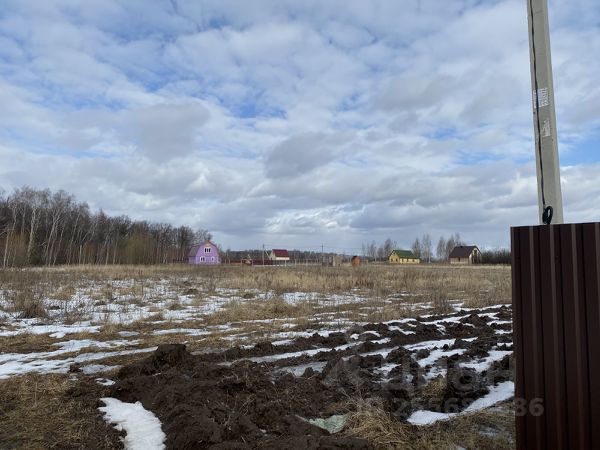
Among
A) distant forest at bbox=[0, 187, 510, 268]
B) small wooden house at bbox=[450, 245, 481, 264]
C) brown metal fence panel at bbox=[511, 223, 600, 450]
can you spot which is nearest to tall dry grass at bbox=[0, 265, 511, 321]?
brown metal fence panel at bbox=[511, 223, 600, 450]

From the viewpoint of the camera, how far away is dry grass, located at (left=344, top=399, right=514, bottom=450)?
358 centimetres

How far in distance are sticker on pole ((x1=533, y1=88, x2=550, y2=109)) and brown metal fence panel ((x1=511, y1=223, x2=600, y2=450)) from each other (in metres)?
1.23

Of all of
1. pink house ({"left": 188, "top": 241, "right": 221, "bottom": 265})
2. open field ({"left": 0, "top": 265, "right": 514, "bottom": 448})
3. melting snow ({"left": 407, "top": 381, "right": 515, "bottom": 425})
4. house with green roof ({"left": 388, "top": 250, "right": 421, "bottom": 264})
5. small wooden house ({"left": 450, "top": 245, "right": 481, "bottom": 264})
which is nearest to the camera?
open field ({"left": 0, "top": 265, "right": 514, "bottom": 448})

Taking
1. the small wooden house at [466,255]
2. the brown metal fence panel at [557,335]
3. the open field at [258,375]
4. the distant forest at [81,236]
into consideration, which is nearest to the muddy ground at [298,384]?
the open field at [258,375]

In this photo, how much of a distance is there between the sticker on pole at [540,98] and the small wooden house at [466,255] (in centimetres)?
8507

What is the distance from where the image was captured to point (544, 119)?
143 inches

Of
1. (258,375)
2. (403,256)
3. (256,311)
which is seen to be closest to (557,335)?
(258,375)

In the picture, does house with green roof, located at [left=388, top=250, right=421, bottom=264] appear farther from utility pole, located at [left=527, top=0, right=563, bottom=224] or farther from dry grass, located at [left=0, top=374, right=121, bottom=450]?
utility pole, located at [left=527, top=0, right=563, bottom=224]

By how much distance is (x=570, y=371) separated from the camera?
2920mm

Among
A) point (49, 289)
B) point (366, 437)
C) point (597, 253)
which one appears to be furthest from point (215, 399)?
point (49, 289)

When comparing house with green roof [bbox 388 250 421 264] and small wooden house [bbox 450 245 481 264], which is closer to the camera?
small wooden house [bbox 450 245 481 264]

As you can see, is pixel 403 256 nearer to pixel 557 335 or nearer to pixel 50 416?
pixel 50 416

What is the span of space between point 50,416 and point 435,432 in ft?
12.6

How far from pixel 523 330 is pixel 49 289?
1713cm
